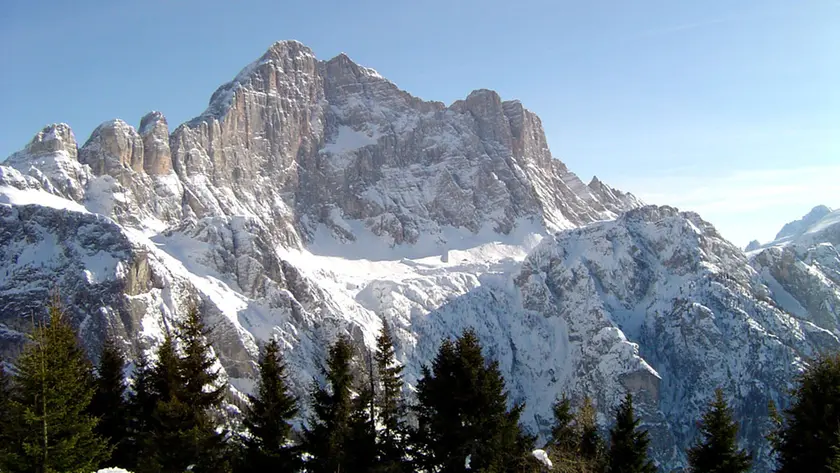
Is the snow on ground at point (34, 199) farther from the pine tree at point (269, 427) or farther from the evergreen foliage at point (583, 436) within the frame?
the pine tree at point (269, 427)

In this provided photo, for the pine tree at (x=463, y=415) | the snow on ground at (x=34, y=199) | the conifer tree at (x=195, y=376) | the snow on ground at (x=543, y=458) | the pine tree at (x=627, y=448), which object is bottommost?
the pine tree at (x=627, y=448)

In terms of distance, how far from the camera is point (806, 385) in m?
37.4

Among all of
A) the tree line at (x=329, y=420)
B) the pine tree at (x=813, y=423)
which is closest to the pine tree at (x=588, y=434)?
the tree line at (x=329, y=420)

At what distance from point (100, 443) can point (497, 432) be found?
16577 mm

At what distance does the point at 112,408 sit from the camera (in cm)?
3906

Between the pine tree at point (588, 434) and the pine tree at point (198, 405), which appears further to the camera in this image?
the pine tree at point (588, 434)

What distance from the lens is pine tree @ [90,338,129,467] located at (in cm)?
3783

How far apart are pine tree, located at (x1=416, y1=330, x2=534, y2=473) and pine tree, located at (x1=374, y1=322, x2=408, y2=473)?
4.38 feet

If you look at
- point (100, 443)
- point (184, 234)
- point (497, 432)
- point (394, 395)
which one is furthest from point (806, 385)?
point (184, 234)

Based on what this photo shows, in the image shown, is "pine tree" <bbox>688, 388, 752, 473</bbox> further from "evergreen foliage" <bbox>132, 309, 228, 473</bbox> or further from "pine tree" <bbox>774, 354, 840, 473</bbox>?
"evergreen foliage" <bbox>132, 309, 228, 473</bbox>

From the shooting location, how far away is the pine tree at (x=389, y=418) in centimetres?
3550

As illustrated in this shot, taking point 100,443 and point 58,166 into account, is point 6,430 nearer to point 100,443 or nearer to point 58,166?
point 100,443

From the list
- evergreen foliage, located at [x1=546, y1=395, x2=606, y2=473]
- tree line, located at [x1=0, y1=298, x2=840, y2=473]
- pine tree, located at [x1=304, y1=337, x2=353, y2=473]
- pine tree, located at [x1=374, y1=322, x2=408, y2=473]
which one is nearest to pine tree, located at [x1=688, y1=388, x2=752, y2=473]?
tree line, located at [x1=0, y1=298, x2=840, y2=473]

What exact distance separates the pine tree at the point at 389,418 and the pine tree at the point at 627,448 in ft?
51.7
